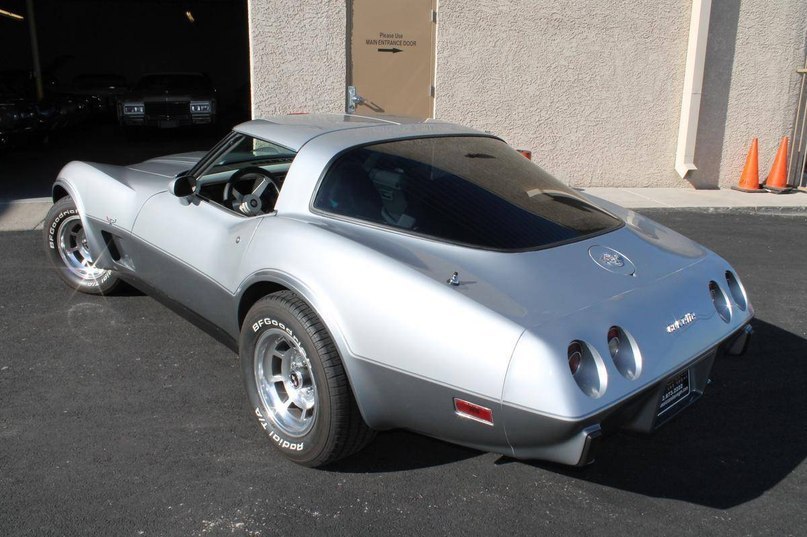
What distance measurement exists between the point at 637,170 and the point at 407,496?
897 cm

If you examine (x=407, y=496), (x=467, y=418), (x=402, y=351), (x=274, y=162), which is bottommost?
(x=407, y=496)

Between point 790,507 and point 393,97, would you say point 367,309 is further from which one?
point 393,97

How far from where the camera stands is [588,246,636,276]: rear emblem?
3.37m

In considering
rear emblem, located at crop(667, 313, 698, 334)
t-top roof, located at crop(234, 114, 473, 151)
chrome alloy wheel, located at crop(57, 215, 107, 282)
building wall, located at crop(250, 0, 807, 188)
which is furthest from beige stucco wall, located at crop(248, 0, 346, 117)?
rear emblem, located at crop(667, 313, 698, 334)

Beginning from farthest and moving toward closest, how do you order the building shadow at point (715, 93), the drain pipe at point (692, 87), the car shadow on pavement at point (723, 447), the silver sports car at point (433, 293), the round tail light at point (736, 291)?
1. the building shadow at point (715, 93)
2. the drain pipe at point (692, 87)
3. the round tail light at point (736, 291)
4. the car shadow on pavement at point (723, 447)
5. the silver sports car at point (433, 293)

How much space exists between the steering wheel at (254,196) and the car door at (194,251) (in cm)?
10

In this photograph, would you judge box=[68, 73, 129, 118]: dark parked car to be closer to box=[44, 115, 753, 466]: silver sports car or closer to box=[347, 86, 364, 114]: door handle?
box=[347, 86, 364, 114]: door handle

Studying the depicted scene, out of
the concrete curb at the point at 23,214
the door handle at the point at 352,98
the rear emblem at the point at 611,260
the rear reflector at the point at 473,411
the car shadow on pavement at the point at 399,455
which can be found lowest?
the car shadow on pavement at the point at 399,455

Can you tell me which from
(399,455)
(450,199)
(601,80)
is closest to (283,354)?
(399,455)

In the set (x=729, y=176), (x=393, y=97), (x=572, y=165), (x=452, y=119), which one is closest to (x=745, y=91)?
(x=729, y=176)

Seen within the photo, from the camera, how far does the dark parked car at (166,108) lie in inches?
650

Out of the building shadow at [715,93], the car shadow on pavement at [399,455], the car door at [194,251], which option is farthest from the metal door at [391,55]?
the car shadow on pavement at [399,455]

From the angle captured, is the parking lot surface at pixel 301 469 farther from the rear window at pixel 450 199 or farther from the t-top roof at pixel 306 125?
the t-top roof at pixel 306 125

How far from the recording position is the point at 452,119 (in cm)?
→ 1035
